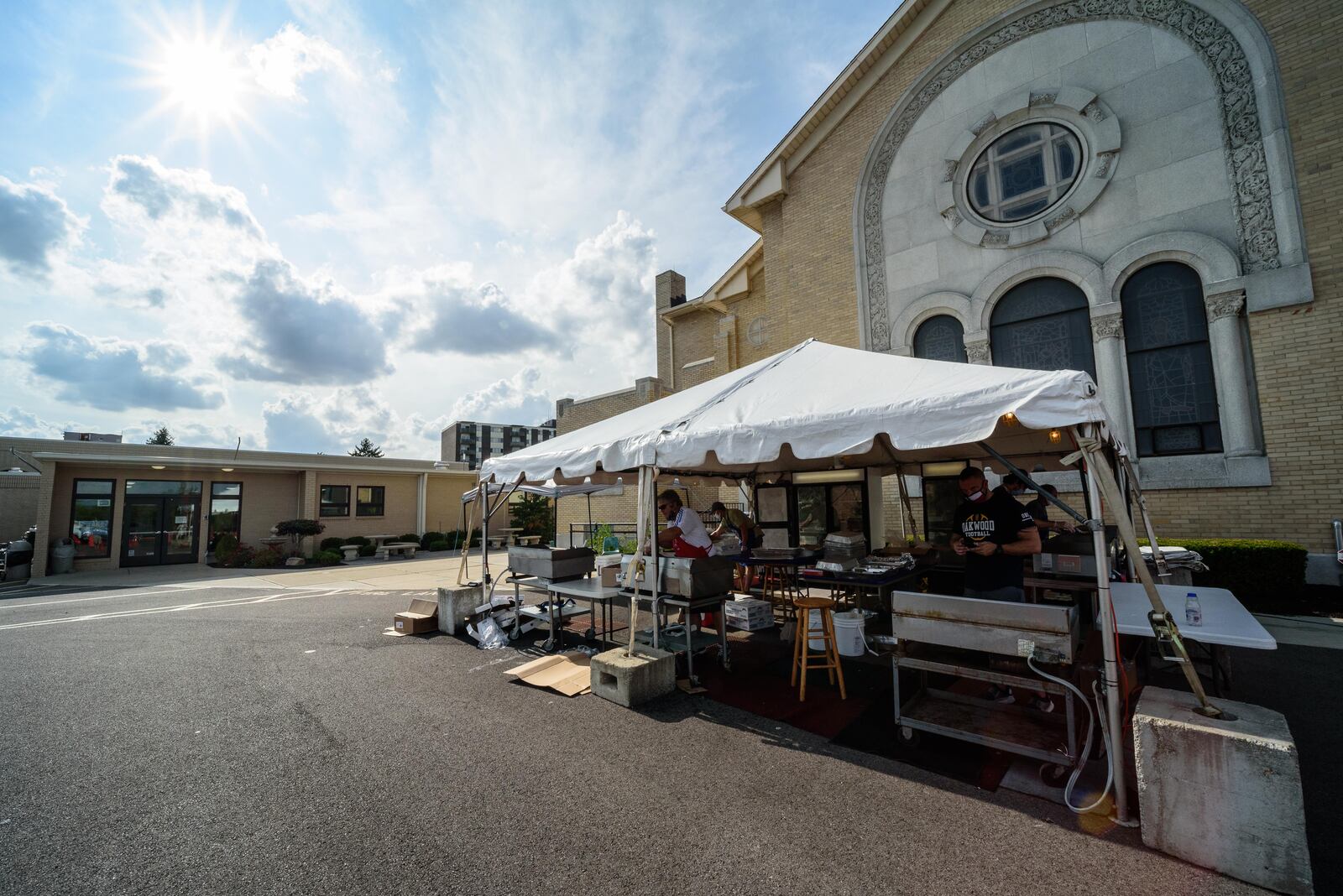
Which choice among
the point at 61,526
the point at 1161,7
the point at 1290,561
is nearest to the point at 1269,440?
the point at 1290,561

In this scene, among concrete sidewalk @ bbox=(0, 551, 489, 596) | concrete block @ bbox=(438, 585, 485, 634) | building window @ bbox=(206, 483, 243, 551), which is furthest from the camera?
building window @ bbox=(206, 483, 243, 551)

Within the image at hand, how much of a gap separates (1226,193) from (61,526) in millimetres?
29440

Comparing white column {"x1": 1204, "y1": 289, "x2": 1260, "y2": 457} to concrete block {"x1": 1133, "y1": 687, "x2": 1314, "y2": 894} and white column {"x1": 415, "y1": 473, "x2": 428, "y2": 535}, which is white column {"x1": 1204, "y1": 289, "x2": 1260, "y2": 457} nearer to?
concrete block {"x1": 1133, "y1": 687, "x2": 1314, "y2": 894}

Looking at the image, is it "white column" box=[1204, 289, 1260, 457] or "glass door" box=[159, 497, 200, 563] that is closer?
"white column" box=[1204, 289, 1260, 457]

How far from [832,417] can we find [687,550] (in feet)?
8.01

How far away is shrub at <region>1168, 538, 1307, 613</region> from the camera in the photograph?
770 cm

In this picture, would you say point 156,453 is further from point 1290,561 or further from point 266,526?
point 1290,561

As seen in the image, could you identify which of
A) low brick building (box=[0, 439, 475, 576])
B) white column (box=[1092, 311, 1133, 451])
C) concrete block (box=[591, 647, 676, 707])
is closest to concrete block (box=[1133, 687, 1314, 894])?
concrete block (box=[591, 647, 676, 707])

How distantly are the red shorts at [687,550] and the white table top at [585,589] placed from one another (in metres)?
0.88

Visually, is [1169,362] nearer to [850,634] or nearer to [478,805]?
[850,634]

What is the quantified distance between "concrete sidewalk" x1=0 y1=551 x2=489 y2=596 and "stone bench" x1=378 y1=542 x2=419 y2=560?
4.63ft

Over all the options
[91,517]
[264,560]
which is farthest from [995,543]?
[91,517]

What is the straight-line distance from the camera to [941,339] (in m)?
11.5

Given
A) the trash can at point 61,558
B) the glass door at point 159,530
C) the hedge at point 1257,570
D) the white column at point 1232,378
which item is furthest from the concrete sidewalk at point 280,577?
the white column at point 1232,378
